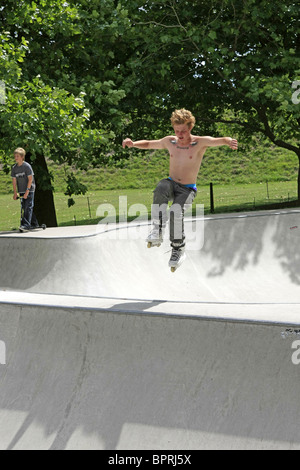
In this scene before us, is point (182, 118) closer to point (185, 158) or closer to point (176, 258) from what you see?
point (185, 158)

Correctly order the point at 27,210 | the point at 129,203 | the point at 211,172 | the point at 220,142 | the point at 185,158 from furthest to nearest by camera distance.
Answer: the point at 211,172 → the point at 129,203 → the point at 27,210 → the point at 185,158 → the point at 220,142

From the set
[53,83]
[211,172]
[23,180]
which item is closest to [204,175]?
[211,172]

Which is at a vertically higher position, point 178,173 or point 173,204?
point 178,173

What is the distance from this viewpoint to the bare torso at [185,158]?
662 centimetres

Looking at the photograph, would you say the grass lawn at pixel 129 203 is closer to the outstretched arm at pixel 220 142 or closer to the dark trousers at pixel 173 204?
the dark trousers at pixel 173 204

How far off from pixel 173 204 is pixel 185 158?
574mm

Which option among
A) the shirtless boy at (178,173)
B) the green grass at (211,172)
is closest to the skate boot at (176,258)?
the shirtless boy at (178,173)

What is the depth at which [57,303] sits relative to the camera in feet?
22.2

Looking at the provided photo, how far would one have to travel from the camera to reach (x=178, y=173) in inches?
268

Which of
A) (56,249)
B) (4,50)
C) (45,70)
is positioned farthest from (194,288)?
(45,70)

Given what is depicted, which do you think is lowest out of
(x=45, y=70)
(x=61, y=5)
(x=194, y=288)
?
(x=194, y=288)

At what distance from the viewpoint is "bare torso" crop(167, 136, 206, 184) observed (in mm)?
6617

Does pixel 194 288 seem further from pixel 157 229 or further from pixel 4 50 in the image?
pixel 4 50

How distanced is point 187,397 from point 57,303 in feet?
7.24
